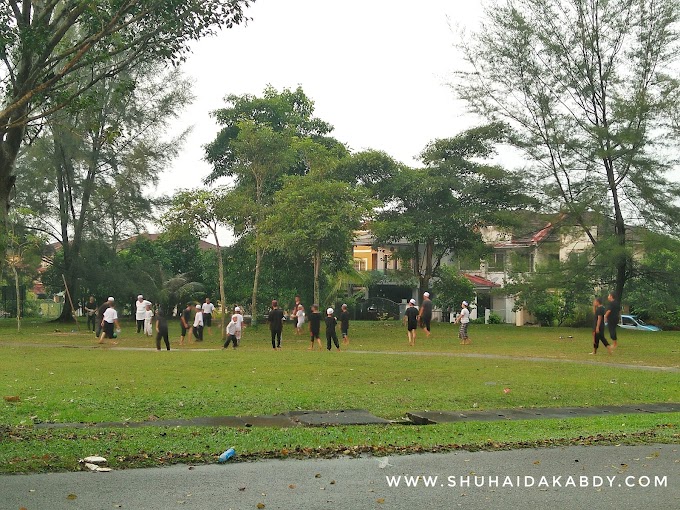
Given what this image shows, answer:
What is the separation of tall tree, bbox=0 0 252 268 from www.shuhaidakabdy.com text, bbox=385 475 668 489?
19.6 ft

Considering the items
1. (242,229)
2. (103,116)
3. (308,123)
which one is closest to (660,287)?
(242,229)

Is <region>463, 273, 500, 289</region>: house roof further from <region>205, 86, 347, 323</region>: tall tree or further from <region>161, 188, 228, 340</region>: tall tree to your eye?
<region>161, 188, 228, 340</region>: tall tree

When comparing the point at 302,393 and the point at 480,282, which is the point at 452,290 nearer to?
the point at 480,282

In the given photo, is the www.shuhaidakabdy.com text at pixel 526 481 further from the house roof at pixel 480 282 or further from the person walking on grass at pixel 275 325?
the house roof at pixel 480 282

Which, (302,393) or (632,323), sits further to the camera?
(632,323)

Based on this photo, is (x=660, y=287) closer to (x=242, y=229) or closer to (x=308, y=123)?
(x=242, y=229)

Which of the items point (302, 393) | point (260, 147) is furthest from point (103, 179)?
point (302, 393)

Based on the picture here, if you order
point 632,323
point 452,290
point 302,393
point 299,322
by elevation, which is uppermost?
point 452,290

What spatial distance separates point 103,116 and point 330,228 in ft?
60.1

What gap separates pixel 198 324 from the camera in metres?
31.8

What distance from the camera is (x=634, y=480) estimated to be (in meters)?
7.65

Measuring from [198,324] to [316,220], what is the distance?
266 inches

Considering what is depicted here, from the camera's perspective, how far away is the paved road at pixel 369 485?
6844mm

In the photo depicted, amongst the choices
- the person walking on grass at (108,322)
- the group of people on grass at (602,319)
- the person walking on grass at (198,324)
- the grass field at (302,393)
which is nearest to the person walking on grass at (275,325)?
the grass field at (302,393)
